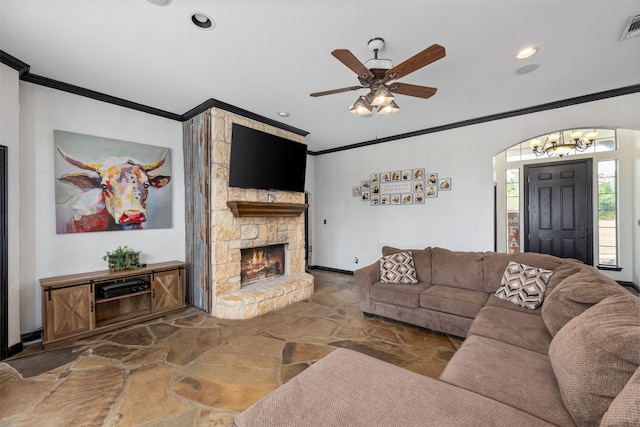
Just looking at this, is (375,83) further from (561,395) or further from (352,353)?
(561,395)

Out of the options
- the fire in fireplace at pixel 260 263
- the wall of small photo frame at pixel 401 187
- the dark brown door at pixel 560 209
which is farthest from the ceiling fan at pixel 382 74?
the dark brown door at pixel 560 209

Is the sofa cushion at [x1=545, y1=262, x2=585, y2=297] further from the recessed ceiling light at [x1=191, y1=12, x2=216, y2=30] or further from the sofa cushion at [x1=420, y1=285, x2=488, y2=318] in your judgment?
the recessed ceiling light at [x1=191, y1=12, x2=216, y2=30]

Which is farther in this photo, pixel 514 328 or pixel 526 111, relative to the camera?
pixel 526 111

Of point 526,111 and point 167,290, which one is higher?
point 526,111

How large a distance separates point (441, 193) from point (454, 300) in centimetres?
224

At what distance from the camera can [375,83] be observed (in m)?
2.25

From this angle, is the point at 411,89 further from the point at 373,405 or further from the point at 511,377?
the point at 373,405

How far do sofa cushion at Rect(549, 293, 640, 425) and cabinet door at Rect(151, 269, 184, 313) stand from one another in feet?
12.4

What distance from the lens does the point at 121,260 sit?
324 cm

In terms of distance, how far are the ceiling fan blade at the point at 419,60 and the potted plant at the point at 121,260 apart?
3.55 metres

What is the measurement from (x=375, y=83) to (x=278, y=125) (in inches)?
95.2

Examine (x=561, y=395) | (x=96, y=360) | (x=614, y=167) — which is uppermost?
(x=614, y=167)

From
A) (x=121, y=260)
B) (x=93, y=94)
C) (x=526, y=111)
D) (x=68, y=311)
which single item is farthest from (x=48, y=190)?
(x=526, y=111)

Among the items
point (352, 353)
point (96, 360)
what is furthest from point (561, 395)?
point (96, 360)
